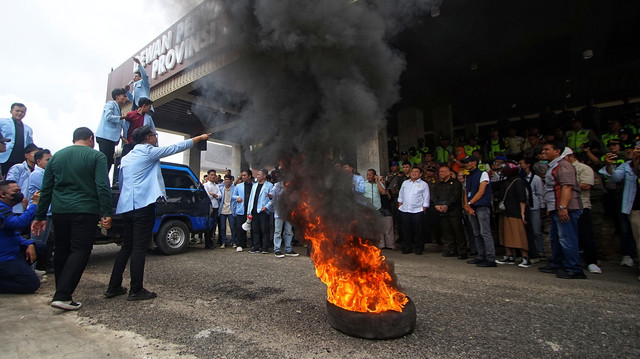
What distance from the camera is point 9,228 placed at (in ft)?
12.7

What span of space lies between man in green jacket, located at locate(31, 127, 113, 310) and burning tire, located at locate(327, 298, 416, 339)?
264 centimetres

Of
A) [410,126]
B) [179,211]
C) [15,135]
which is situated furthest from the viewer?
[410,126]

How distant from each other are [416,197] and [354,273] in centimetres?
450

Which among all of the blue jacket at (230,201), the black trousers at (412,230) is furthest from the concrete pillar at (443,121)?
the blue jacket at (230,201)

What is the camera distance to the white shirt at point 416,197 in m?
6.84

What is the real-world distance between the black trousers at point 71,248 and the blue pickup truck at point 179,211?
2.96m

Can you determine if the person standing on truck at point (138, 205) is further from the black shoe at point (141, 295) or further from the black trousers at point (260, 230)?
the black trousers at point (260, 230)

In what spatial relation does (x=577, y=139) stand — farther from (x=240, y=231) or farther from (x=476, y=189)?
(x=240, y=231)

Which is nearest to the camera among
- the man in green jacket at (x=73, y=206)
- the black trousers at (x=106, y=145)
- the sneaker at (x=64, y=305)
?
the sneaker at (x=64, y=305)

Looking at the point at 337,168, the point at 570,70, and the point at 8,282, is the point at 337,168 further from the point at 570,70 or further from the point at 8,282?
the point at 570,70

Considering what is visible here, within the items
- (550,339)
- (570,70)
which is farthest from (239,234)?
(570,70)

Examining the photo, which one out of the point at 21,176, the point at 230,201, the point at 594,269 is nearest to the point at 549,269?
the point at 594,269

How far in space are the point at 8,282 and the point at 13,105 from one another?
139 inches

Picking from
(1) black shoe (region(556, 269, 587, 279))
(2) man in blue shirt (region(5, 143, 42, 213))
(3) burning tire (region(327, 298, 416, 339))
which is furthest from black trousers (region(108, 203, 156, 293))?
(1) black shoe (region(556, 269, 587, 279))
